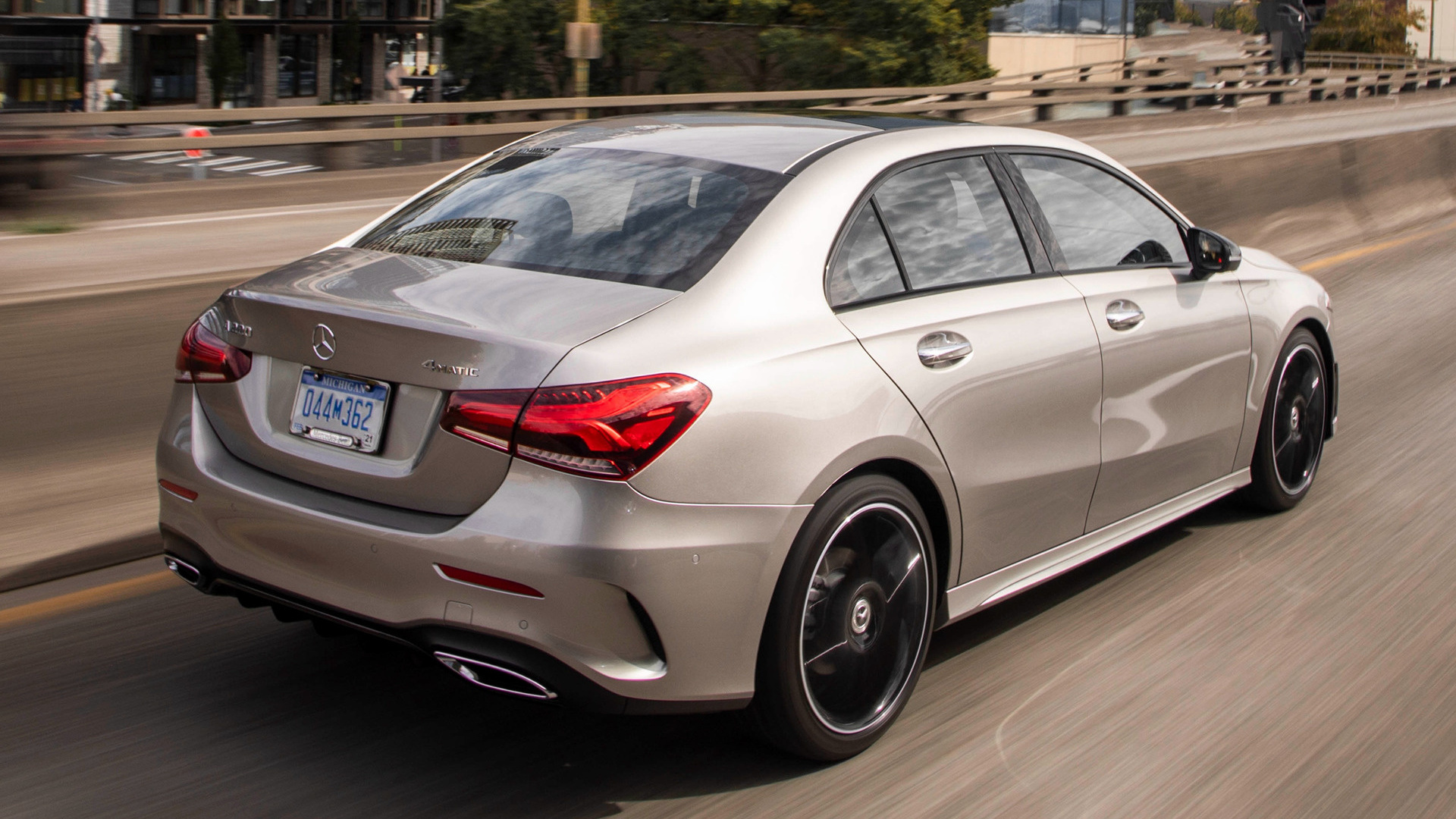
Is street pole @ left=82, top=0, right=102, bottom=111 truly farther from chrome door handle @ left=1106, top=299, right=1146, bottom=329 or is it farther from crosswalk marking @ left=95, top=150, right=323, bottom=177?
chrome door handle @ left=1106, top=299, right=1146, bottom=329

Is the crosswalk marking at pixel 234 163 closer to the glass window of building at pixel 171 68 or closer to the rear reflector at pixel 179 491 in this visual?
the rear reflector at pixel 179 491

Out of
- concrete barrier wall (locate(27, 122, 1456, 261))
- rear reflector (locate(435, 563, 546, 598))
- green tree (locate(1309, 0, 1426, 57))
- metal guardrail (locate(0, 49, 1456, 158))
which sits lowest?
rear reflector (locate(435, 563, 546, 598))

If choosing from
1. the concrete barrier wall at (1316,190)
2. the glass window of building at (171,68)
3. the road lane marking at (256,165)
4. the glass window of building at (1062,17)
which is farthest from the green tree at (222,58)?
the concrete barrier wall at (1316,190)

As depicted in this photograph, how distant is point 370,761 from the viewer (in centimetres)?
378

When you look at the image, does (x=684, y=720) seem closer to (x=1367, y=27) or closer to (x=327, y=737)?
(x=327, y=737)

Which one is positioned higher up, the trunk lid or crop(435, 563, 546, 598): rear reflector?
the trunk lid

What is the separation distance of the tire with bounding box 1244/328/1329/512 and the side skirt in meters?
0.37

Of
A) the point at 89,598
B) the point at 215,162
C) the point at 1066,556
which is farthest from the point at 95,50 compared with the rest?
the point at 1066,556

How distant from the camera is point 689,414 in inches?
131

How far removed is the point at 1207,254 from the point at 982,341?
1524 millimetres

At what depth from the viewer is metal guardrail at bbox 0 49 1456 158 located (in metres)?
14.4

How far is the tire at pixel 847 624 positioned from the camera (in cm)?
359

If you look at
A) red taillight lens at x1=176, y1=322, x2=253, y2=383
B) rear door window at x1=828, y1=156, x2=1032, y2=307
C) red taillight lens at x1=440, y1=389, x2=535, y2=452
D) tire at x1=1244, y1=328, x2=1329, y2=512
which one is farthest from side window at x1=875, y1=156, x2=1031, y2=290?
tire at x1=1244, y1=328, x2=1329, y2=512

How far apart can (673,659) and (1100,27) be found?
2660 inches
